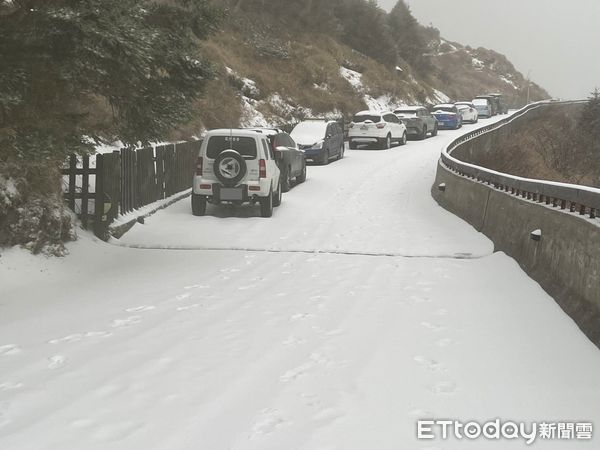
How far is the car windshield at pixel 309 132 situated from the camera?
886 inches

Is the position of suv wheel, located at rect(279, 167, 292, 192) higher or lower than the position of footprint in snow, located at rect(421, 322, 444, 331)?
higher

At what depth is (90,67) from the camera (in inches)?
264

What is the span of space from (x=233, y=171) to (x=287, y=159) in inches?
170

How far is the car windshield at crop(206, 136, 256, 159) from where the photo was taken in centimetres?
1277

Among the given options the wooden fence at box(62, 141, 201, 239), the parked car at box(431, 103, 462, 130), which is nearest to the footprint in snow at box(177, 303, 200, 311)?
the wooden fence at box(62, 141, 201, 239)

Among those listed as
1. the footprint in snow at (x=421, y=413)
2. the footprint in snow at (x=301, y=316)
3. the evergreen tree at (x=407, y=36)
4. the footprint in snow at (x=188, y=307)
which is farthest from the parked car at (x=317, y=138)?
the evergreen tree at (x=407, y=36)

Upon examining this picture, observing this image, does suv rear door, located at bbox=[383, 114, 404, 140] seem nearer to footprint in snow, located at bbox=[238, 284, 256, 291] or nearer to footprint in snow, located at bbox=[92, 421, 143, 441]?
footprint in snow, located at bbox=[238, 284, 256, 291]

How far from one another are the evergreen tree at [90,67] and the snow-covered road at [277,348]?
182 cm

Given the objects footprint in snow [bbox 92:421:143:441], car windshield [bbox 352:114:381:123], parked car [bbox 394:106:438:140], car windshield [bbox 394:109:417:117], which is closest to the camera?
footprint in snow [bbox 92:421:143:441]

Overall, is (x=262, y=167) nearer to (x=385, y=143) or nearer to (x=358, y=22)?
(x=385, y=143)

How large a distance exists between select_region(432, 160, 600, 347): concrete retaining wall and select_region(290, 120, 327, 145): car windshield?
37.1ft

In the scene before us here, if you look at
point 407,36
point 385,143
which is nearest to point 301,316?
point 385,143

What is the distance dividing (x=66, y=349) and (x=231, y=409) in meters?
2.01

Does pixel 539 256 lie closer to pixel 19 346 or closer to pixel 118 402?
pixel 118 402
